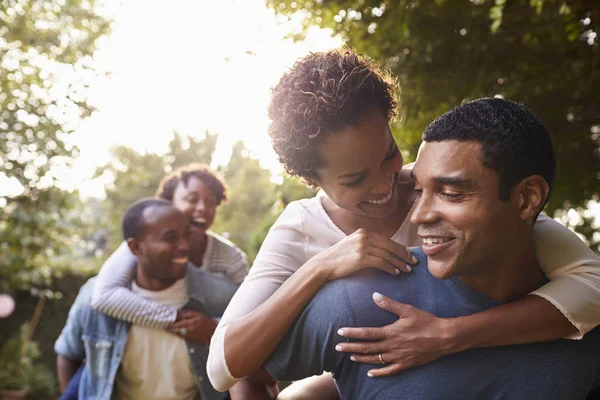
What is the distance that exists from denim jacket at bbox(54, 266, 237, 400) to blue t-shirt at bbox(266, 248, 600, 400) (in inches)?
69.2

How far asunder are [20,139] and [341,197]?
5.51 m

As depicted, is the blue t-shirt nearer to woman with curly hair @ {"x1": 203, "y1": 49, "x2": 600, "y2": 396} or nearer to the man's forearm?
woman with curly hair @ {"x1": 203, "y1": 49, "x2": 600, "y2": 396}

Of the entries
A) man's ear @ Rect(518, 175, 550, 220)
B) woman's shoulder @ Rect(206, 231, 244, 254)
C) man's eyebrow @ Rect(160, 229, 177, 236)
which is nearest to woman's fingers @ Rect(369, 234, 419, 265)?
man's ear @ Rect(518, 175, 550, 220)

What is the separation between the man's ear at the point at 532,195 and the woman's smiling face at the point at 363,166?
61cm

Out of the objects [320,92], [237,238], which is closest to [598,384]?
[320,92]

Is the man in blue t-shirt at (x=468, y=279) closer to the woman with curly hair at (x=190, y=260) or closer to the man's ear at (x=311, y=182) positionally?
the man's ear at (x=311, y=182)

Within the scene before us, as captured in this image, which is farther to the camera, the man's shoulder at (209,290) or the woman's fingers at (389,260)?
the man's shoulder at (209,290)

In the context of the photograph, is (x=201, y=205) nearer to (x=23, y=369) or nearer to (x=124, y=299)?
(x=124, y=299)

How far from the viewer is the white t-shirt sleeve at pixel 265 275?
209 cm

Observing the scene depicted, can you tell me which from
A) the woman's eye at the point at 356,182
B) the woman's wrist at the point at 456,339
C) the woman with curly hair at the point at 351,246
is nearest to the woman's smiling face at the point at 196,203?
the woman with curly hair at the point at 351,246

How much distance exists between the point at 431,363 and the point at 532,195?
1.83ft

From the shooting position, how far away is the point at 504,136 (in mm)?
1776

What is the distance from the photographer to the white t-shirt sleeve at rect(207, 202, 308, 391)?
6.85 feet

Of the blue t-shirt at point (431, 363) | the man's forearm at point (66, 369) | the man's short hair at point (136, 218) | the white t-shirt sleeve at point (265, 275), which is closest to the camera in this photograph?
the blue t-shirt at point (431, 363)
